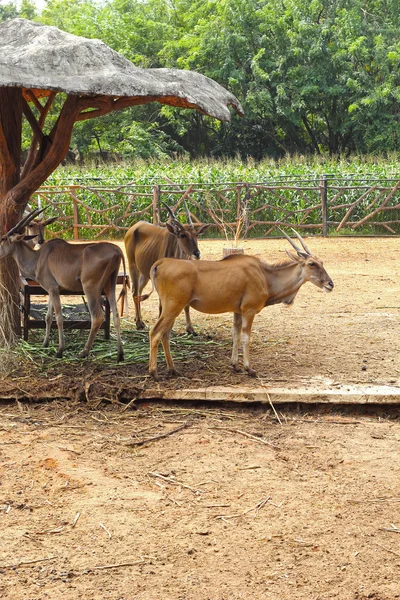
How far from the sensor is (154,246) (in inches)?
406

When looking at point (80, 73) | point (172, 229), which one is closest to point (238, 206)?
point (172, 229)

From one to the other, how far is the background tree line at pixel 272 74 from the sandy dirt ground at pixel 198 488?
86.1ft

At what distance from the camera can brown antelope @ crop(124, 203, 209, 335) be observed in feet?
32.0

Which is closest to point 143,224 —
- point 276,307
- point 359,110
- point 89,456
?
point 276,307

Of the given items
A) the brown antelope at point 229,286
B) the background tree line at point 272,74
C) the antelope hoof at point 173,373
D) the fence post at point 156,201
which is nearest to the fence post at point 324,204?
the fence post at point 156,201

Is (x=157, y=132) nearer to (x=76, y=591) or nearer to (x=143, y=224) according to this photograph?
(x=143, y=224)

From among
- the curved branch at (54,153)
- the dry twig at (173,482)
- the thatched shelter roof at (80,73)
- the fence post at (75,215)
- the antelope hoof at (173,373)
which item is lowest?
the fence post at (75,215)

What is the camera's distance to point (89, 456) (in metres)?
6.11

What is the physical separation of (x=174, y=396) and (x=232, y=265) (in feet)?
4.80

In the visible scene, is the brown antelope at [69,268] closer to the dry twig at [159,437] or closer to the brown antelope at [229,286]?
the brown antelope at [229,286]

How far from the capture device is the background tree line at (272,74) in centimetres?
3388

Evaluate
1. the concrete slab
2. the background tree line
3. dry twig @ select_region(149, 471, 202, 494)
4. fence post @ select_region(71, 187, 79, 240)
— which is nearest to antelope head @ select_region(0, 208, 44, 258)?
the concrete slab

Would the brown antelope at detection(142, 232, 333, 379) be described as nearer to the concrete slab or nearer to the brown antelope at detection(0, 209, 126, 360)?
the concrete slab

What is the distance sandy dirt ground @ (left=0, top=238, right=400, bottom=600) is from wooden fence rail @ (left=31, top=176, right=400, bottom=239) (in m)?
13.7
